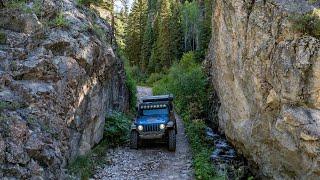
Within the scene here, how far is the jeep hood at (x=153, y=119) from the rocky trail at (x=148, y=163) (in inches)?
48.9

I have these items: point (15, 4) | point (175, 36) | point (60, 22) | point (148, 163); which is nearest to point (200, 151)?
point (148, 163)

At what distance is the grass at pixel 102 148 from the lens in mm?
12586

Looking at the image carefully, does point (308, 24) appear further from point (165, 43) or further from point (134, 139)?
point (165, 43)

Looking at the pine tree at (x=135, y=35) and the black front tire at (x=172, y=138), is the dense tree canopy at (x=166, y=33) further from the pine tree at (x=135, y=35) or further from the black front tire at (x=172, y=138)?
Answer: the black front tire at (x=172, y=138)

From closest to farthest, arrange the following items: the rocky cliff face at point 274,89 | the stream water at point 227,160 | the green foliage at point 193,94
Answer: the rocky cliff face at point 274,89
the stream water at point 227,160
the green foliage at point 193,94

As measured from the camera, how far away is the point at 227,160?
16.1m

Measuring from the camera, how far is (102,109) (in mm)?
16438

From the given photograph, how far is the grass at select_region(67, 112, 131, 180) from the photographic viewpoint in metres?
12.6

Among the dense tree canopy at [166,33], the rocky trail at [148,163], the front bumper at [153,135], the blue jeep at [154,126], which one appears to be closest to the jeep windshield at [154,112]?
the blue jeep at [154,126]

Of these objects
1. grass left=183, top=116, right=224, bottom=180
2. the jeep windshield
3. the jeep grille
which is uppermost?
the jeep windshield

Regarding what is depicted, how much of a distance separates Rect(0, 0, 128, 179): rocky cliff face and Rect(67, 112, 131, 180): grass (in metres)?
0.35

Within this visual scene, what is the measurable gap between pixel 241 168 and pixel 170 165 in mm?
2824

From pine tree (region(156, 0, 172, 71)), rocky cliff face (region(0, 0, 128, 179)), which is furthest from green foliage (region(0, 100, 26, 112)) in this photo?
pine tree (region(156, 0, 172, 71))

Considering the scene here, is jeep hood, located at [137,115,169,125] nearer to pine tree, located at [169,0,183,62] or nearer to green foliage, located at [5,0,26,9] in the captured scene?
green foliage, located at [5,0,26,9]
